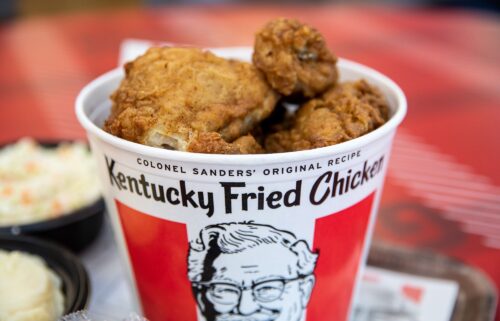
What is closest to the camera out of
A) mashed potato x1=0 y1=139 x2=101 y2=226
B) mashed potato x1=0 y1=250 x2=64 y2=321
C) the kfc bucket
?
the kfc bucket

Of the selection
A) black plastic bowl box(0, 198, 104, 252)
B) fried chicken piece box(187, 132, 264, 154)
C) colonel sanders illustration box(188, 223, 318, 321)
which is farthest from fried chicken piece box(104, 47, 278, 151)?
black plastic bowl box(0, 198, 104, 252)

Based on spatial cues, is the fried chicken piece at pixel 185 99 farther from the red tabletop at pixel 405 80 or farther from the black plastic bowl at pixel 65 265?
the red tabletop at pixel 405 80

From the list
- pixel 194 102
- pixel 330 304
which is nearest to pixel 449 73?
pixel 330 304

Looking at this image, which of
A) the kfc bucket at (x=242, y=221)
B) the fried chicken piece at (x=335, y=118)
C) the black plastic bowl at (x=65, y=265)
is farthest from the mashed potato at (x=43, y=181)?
the fried chicken piece at (x=335, y=118)

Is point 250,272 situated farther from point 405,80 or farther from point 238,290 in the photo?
point 405,80

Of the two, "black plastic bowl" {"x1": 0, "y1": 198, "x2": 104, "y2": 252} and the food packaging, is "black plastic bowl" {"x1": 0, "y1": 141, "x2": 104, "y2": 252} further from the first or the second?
the food packaging

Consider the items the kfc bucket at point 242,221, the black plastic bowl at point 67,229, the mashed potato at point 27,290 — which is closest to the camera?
the kfc bucket at point 242,221
